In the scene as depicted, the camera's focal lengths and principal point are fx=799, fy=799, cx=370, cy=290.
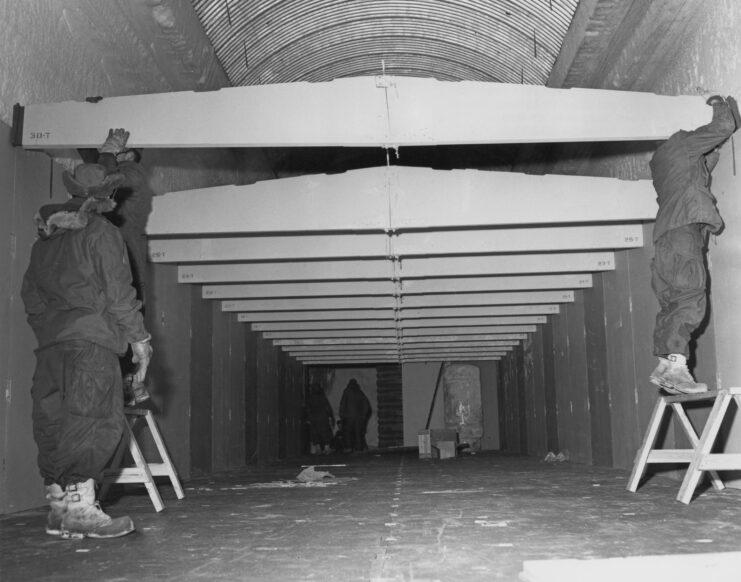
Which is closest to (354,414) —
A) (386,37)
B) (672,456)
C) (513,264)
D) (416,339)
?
(416,339)

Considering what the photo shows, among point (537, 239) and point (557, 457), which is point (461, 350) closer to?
point (557, 457)

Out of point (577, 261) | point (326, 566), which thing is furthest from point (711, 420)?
point (577, 261)

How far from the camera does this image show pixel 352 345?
12938mm

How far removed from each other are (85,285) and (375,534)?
178cm

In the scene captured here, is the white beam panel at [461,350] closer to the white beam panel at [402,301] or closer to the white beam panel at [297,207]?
the white beam panel at [402,301]

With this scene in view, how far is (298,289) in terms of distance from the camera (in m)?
9.23

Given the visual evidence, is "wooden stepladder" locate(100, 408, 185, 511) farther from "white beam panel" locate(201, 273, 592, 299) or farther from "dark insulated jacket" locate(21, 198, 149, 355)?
"white beam panel" locate(201, 273, 592, 299)

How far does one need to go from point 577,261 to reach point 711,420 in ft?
13.7

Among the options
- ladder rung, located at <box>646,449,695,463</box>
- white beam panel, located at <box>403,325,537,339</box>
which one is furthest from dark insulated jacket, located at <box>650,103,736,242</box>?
white beam panel, located at <box>403,325,537,339</box>

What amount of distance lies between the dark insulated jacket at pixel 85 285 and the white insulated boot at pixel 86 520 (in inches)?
26.3

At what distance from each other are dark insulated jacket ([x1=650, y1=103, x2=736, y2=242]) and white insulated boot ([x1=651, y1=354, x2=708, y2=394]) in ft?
2.65

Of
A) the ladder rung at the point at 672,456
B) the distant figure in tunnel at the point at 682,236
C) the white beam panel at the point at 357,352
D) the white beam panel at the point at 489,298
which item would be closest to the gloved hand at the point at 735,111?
the distant figure in tunnel at the point at 682,236

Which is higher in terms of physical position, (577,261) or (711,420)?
(577,261)

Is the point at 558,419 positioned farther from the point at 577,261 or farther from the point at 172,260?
the point at 172,260
